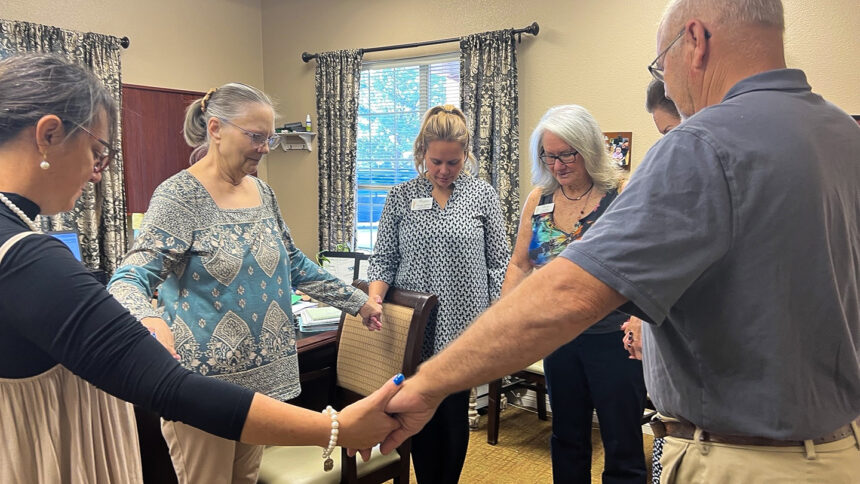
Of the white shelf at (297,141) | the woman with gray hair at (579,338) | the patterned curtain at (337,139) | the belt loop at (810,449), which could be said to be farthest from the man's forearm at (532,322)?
the white shelf at (297,141)

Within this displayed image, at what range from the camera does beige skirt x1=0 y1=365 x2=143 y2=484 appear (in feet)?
3.14

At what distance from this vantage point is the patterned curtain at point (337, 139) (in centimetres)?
495

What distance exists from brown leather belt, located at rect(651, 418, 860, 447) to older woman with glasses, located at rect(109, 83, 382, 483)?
1.11 m


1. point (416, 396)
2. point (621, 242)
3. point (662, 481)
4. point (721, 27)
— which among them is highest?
point (721, 27)

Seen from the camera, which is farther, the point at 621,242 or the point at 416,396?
the point at 416,396

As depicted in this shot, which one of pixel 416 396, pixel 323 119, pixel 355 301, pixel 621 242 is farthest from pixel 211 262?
pixel 323 119

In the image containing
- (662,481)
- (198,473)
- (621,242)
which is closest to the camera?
(621,242)

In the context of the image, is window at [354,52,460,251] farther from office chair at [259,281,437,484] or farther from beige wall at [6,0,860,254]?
office chair at [259,281,437,484]

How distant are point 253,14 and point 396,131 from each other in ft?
6.21

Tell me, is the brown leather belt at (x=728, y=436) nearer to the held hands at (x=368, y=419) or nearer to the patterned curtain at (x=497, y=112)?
the held hands at (x=368, y=419)

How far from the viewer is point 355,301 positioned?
2061mm

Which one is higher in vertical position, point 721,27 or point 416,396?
point 721,27

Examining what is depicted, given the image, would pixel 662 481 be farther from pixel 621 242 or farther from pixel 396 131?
pixel 396 131

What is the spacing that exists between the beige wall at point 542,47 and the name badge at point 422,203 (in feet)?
6.50
